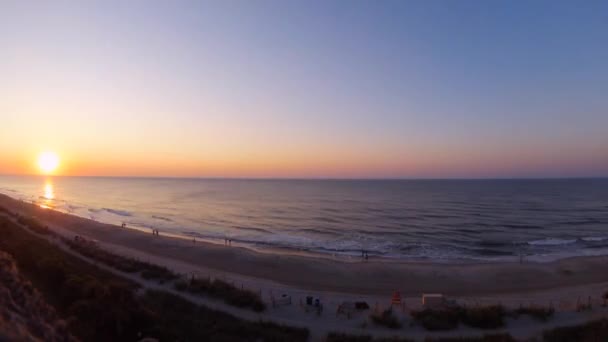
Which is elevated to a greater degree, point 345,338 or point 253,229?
point 345,338

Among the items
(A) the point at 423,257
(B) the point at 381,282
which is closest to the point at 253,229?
(A) the point at 423,257

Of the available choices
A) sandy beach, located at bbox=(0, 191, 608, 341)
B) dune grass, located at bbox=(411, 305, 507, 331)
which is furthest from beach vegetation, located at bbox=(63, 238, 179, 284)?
dune grass, located at bbox=(411, 305, 507, 331)

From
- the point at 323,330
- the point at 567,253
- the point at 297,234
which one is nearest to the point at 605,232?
the point at 567,253

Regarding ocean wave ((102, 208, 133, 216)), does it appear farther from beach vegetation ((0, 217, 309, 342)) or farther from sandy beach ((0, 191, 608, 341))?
beach vegetation ((0, 217, 309, 342))

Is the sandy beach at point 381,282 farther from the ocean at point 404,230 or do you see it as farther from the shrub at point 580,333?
the ocean at point 404,230

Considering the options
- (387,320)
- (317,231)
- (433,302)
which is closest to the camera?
(387,320)

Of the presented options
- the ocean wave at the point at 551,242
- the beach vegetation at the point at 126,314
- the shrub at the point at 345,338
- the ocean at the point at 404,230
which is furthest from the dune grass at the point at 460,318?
the ocean wave at the point at 551,242

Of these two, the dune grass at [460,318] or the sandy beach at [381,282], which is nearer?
the dune grass at [460,318]

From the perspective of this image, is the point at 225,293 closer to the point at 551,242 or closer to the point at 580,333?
the point at 580,333
